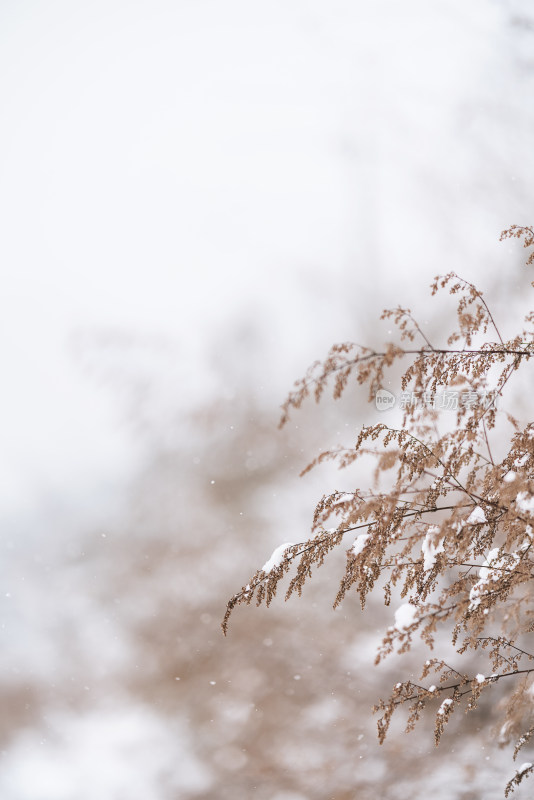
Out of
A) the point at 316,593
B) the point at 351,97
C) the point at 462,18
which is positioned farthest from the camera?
the point at 462,18

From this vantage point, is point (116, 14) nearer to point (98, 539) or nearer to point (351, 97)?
point (351, 97)

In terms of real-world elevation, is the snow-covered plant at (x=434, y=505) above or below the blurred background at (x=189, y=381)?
below

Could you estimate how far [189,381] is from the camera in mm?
5883

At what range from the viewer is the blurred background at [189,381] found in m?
5.65

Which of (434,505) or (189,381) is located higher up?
(189,381)

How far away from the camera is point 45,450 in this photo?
554 cm

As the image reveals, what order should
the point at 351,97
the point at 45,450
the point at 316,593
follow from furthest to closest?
the point at 351,97, the point at 316,593, the point at 45,450

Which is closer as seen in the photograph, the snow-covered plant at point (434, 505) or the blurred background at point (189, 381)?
the snow-covered plant at point (434, 505)

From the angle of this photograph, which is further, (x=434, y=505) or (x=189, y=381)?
(x=189, y=381)

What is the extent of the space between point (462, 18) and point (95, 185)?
5.48 m

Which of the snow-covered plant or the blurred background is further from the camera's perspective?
the blurred background

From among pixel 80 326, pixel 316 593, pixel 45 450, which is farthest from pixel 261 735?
pixel 80 326

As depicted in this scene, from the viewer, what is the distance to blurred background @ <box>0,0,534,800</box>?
5652 mm

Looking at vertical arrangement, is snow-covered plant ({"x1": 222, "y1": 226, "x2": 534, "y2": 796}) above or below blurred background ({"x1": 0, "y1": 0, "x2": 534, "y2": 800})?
below
